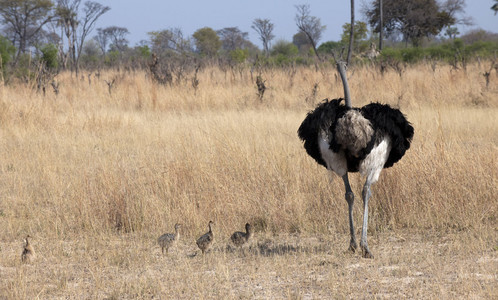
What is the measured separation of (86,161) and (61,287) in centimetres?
404

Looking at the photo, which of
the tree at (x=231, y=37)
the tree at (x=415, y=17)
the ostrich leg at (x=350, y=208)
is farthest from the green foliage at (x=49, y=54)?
the tree at (x=231, y=37)

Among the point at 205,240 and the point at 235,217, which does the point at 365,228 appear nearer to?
the point at 205,240

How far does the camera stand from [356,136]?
426 centimetres

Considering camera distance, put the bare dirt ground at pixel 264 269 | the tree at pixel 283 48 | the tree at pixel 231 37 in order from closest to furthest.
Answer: the bare dirt ground at pixel 264 269 → the tree at pixel 283 48 → the tree at pixel 231 37

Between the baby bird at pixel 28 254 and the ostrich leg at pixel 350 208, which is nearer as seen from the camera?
the ostrich leg at pixel 350 208

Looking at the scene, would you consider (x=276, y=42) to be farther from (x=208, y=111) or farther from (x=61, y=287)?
(x=61, y=287)

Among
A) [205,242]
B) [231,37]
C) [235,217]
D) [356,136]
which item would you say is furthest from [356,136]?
[231,37]

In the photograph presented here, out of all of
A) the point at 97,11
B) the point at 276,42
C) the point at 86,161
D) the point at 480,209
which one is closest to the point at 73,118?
the point at 86,161

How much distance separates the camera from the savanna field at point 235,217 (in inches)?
173

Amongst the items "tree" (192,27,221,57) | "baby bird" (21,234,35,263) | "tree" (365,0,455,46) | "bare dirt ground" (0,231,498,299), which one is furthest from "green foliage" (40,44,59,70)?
"tree" (192,27,221,57)

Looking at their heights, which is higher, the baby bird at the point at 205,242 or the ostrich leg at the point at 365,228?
the ostrich leg at the point at 365,228

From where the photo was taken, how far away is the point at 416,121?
10.1 m

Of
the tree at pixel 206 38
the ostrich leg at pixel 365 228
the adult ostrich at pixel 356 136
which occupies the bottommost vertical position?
the ostrich leg at pixel 365 228

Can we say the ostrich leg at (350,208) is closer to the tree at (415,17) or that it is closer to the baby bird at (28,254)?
the baby bird at (28,254)
